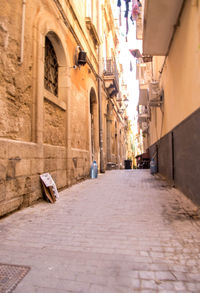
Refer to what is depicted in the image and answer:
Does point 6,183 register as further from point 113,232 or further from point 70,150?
point 70,150

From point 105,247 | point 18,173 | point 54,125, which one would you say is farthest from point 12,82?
point 105,247

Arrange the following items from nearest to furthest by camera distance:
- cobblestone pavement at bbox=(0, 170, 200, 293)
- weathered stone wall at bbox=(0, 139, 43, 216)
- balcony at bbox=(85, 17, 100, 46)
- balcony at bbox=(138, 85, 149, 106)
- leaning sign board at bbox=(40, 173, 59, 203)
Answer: cobblestone pavement at bbox=(0, 170, 200, 293)
weathered stone wall at bbox=(0, 139, 43, 216)
leaning sign board at bbox=(40, 173, 59, 203)
balcony at bbox=(85, 17, 100, 46)
balcony at bbox=(138, 85, 149, 106)

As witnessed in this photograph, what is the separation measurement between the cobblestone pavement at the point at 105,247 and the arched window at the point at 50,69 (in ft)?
11.8

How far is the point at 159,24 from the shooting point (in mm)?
5473

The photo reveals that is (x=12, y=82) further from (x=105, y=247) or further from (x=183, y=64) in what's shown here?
(x=183, y=64)

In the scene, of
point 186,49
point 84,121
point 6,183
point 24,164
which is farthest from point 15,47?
point 84,121

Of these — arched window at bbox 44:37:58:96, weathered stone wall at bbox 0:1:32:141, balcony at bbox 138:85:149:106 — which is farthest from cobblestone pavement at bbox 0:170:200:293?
balcony at bbox 138:85:149:106

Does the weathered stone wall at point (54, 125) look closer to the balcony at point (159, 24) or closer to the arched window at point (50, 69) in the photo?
the arched window at point (50, 69)

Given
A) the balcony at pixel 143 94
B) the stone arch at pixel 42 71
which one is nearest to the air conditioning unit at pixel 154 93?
the stone arch at pixel 42 71

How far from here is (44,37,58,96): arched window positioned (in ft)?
19.6

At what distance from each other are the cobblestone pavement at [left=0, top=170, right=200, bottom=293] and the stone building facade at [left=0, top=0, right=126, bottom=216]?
0.86m

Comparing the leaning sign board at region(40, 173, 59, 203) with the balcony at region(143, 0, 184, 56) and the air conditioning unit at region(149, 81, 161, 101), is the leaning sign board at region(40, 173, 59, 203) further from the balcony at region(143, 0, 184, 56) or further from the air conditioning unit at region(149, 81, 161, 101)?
the air conditioning unit at region(149, 81, 161, 101)

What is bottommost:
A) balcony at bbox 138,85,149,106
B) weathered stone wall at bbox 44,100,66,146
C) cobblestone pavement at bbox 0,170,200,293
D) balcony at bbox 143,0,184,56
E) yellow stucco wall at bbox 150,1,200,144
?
cobblestone pavement at bbox 0,170,200,293

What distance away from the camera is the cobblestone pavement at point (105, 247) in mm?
1755
